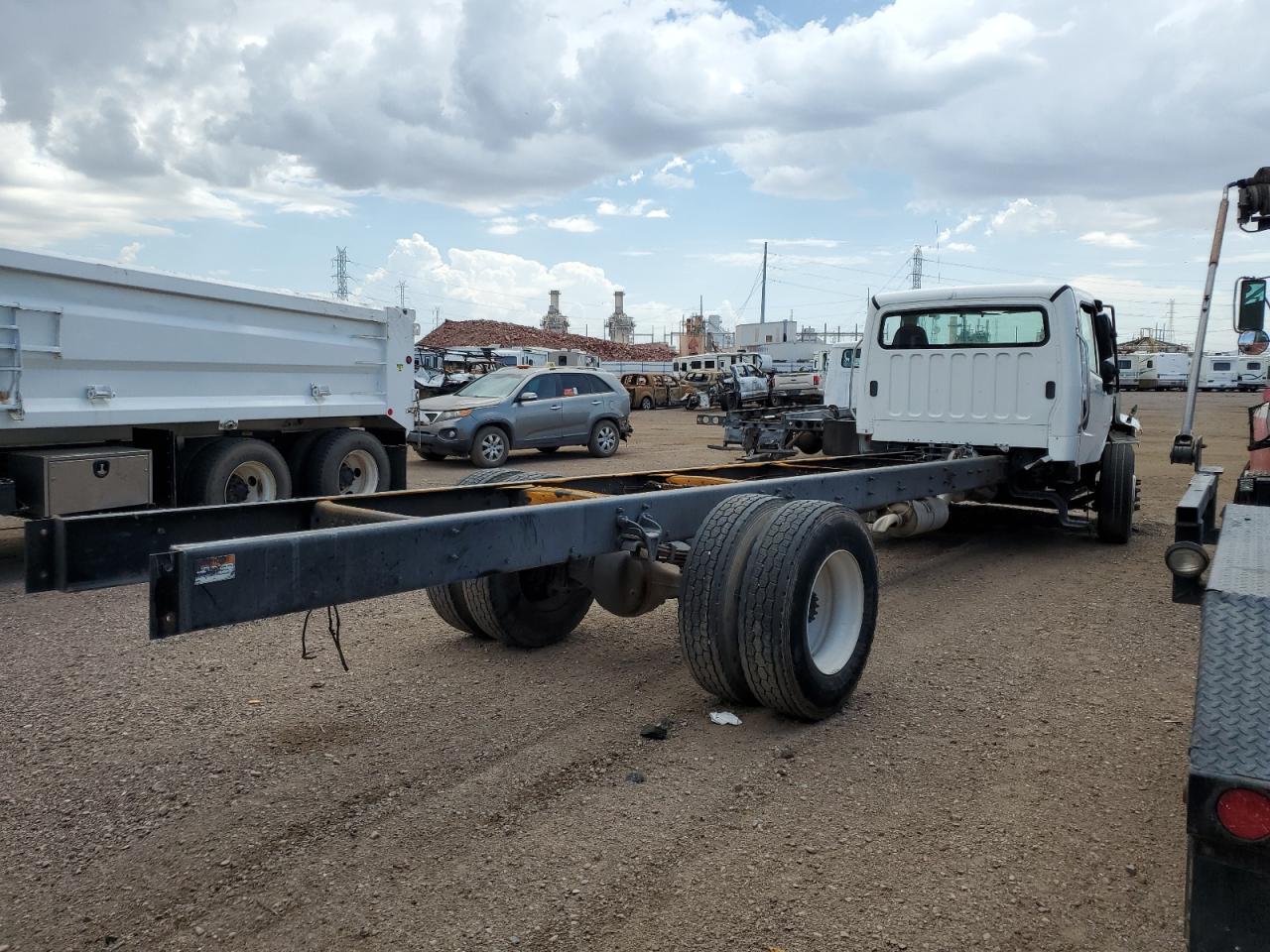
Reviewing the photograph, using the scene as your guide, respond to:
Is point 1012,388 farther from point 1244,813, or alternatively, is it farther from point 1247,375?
point 1247,375

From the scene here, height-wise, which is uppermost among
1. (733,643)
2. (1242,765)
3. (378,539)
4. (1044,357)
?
(1044,357)

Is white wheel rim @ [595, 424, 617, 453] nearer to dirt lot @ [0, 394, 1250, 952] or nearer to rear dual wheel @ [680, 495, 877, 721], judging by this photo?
dirt lot @ [0, 394, 1250, 952]

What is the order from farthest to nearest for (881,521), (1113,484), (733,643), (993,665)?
(1113,484)
(881,521)
(993,665)
(733,643)

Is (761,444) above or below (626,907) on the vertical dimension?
above

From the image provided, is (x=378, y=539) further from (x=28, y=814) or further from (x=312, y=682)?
(x=312, y=682)

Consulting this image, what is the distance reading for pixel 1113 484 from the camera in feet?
27.4

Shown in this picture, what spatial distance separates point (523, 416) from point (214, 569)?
13.1 m

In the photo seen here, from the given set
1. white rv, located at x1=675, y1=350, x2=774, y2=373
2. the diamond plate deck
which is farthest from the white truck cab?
white rv, located at x1=675, y1=350, x2=774, y2=373

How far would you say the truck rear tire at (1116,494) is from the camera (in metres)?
8.30

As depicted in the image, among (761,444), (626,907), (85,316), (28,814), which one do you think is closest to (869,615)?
(626,907)

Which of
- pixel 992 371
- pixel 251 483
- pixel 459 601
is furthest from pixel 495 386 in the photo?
pixel 459 601

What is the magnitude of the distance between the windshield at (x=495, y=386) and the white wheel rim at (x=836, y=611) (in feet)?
38.5

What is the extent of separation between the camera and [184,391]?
8.44 metres

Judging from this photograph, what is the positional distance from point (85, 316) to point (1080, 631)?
7544 mm
